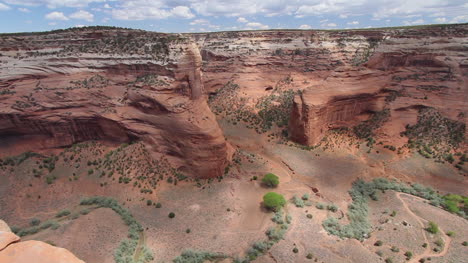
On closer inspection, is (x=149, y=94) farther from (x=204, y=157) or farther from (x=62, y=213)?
(x=62, y=213)

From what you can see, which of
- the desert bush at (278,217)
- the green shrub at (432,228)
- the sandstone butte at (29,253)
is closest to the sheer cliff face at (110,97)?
the desert bush at (278,217)

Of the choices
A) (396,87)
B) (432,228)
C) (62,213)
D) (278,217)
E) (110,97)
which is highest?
(110,97)

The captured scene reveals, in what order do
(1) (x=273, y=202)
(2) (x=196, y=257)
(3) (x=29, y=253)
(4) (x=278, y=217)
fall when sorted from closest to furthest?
(3) (x=29, y=253)
(2) (x=196, y=257)
(4) (x=278, y=217)
(1) (x=273, y=202)

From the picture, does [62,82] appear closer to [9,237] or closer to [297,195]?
[9,237]

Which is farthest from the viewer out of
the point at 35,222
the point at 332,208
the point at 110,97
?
the point at 110,97

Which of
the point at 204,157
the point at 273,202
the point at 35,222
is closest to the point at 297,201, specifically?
the point at 273,202

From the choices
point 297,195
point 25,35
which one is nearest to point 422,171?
point 297,195

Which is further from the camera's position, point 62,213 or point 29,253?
point 62,213

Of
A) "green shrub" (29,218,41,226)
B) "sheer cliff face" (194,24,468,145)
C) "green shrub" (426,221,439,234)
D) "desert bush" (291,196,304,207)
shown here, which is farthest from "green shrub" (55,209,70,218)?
"green shrub" (426,221,439,234)
